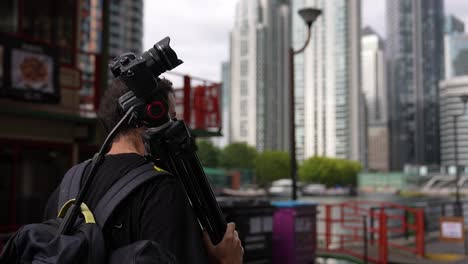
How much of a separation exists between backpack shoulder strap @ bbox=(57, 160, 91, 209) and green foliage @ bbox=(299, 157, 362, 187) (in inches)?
5796

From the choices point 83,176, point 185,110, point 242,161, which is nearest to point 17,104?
point 185,110

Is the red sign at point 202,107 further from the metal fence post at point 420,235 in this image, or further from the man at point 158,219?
the man at point 158,219

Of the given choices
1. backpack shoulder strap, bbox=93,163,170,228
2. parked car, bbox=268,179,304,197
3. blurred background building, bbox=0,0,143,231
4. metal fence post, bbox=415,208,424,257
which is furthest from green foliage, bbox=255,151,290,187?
backpack shoulder strap, bbox=93,163,170,228

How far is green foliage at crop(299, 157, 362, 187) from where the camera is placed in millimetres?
148500

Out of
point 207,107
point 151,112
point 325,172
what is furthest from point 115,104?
point 325,172

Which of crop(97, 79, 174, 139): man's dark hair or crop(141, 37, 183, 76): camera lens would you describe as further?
crop(97, 79, 174, 139): man's dark hair

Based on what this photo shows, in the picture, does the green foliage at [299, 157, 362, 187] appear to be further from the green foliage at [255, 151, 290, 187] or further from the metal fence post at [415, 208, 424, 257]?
the metal fence post at [415, 208, 424, 257]

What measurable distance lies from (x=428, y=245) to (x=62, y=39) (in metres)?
11.6

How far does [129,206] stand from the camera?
78.7 inches

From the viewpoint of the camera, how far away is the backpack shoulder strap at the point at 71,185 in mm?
2236

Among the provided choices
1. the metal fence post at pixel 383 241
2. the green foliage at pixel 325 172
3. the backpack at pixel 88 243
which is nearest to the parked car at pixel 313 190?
the green foliage at pixel 325 172

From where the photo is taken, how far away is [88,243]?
1.93 m

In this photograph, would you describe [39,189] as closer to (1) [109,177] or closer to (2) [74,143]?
(2) [74,143]

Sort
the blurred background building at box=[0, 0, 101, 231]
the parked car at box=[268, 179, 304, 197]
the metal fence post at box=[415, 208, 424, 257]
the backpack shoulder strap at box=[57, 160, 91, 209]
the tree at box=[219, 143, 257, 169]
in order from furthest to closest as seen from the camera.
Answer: the tree at box=[219, 143, 257, 169]
the parked car at box=[268, 179, 304, 197]
the metal fence post at box=[415, 208, 424, 257]
the blurred background building at box=[0, 0, 101, 231]
the backpack shoulder strap at box=[57, 160, 91, 209]
